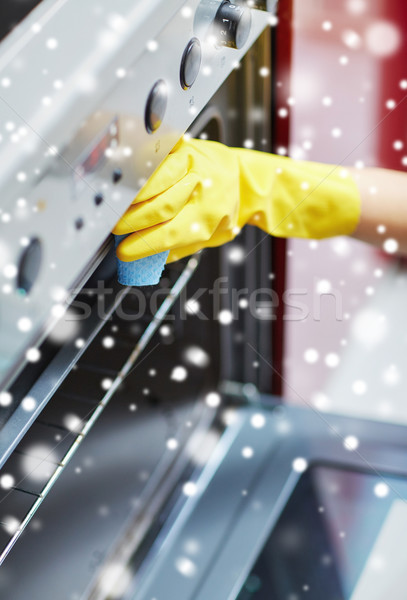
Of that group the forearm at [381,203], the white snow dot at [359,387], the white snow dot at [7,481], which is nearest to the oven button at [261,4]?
the forearm at [381,203]

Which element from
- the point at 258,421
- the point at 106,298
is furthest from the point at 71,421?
the point at 258,421

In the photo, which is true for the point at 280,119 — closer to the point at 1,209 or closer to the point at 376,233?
the point at 376,233

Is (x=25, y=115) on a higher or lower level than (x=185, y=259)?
lower

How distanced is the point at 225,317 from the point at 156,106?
81 cm

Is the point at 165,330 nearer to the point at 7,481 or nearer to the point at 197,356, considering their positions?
the point at 197,356

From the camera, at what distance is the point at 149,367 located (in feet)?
3.80

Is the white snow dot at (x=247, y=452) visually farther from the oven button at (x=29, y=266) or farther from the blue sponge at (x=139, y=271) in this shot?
the oven button at (x=29, y=266)

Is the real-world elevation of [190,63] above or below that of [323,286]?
below

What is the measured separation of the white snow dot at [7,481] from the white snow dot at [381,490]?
0.72 m

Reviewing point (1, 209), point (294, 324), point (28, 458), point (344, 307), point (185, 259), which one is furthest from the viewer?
point (344, 307)

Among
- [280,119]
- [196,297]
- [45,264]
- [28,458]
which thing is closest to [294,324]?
[196,297]

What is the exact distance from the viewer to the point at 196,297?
4.10ft

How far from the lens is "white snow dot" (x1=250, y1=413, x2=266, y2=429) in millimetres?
1456

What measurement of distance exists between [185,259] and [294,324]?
0.46 m
